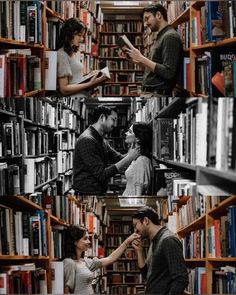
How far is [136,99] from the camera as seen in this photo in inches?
107

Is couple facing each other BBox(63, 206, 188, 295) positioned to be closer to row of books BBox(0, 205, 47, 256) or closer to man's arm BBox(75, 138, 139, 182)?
row of books BBox(0, 205, 47, 256)

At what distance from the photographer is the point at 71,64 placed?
2.74 m

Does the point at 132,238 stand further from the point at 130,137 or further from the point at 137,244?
the point at 130,137

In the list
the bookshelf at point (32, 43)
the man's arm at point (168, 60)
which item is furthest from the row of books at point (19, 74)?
the man's arm at point (168, 60)

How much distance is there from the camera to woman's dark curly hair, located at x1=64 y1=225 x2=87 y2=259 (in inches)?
111

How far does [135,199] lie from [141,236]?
0.68 feet

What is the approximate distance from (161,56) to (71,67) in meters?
0.44

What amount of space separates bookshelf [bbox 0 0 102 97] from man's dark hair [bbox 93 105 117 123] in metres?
0.20

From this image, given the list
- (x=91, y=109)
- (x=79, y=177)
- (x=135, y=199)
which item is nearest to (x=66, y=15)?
(x=91, y=109)

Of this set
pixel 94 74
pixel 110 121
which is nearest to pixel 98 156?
pixel 110 121

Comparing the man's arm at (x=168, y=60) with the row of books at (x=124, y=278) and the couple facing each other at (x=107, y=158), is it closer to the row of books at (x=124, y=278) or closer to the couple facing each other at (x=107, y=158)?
the couple facing each other at (x=107, y=158)

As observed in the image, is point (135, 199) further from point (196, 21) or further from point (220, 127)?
point (196, 21)

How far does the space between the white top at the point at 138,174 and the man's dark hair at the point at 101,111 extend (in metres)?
0.26

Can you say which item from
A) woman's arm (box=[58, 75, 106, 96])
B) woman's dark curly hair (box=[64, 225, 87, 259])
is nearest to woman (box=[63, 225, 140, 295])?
woman's dark curly hair (box=[64, 225, 87, 259])
